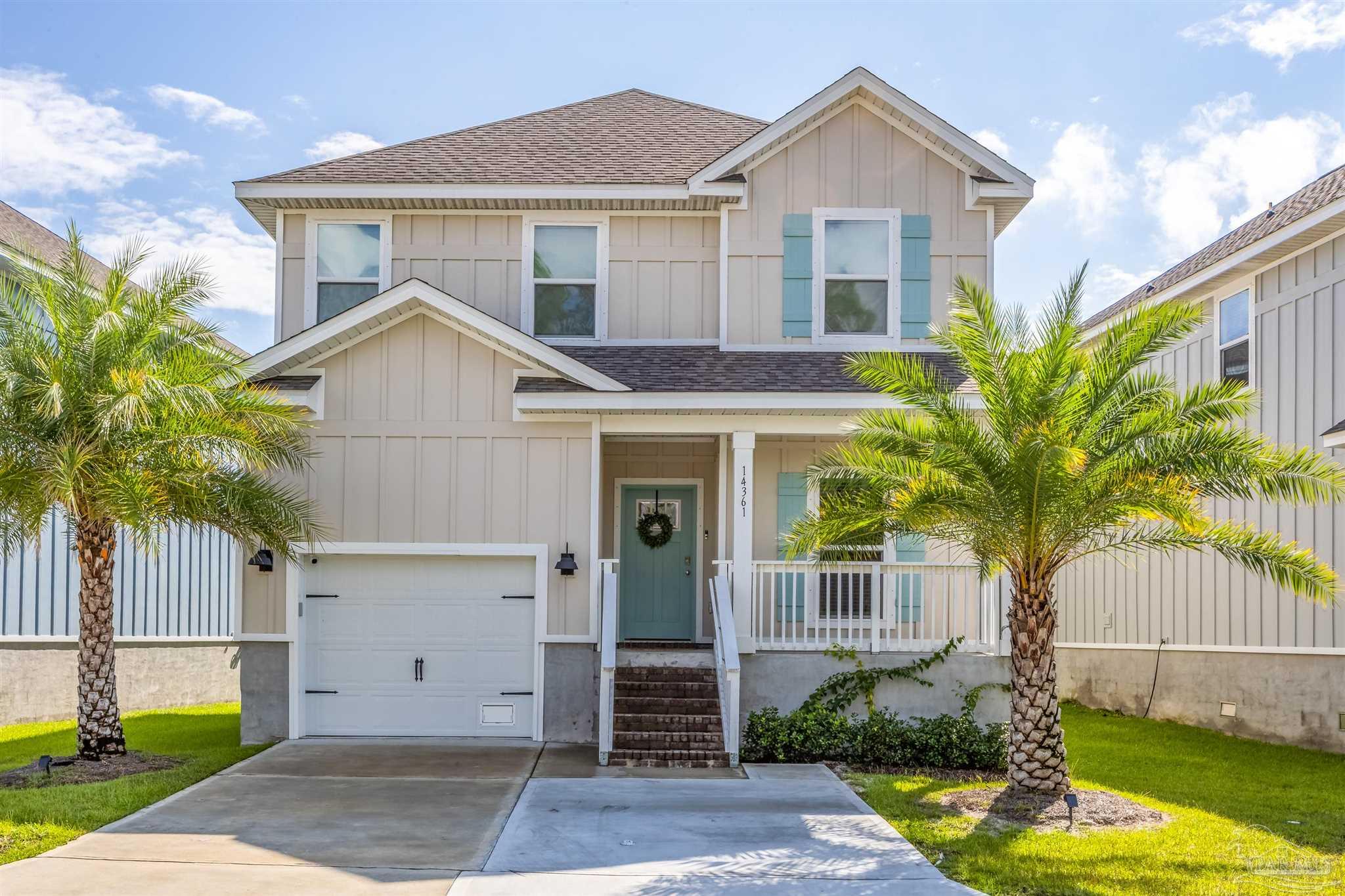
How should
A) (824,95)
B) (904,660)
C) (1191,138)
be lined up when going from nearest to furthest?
(904,660), (824,95), (1191,138)

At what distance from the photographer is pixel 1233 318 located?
48.4 feet

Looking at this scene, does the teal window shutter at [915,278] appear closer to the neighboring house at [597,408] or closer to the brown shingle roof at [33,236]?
the neighboring house at [597,408]

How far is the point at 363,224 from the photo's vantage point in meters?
14.3

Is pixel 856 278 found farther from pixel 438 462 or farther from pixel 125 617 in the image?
pixel 125 617

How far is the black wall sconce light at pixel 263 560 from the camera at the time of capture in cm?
1233

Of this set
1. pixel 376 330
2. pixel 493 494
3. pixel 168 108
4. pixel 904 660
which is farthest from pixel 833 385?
pixel 168 108

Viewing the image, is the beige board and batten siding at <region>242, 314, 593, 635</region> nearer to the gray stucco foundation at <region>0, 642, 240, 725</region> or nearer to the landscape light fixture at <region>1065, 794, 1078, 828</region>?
the gray stucco foundation at <region>0, 642, 240, 725</region>

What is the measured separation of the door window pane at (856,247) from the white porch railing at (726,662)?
14.3 feet

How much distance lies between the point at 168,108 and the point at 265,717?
32.7ft

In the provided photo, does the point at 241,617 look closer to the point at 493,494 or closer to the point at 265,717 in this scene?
the point at 265,717

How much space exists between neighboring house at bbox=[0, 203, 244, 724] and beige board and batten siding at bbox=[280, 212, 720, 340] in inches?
146

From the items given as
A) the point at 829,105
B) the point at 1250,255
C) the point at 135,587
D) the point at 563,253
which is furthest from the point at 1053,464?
the point at 135,587

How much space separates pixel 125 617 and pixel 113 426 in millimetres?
7172

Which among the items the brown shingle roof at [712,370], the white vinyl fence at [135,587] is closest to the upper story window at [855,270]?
the brown shingle roof at [712,370]
